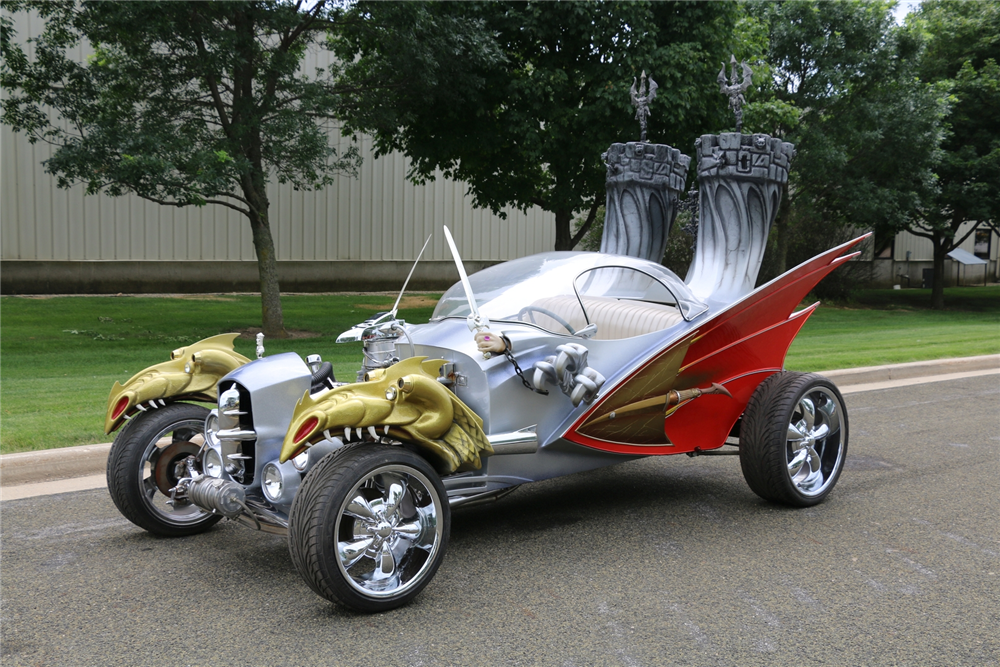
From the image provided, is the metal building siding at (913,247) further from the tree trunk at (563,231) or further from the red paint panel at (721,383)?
the red paint panel at (721,383)

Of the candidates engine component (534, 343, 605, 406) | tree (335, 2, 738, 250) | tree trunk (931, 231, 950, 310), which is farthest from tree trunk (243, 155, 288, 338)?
tree trunk (931, 231, 950, 310)

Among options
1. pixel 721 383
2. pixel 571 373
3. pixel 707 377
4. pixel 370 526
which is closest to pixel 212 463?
pixel 370 526

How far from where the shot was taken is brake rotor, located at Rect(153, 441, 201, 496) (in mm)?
4906

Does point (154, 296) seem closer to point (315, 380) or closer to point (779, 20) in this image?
point (779, 20)

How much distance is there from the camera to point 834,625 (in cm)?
384

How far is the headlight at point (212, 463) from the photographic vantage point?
4484 millimetres

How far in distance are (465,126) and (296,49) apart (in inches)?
140

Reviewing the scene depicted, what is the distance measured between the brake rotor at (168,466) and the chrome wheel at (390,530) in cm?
141

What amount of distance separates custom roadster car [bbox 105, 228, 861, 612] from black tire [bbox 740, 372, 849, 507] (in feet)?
0.04

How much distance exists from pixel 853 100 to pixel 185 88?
16.8 m

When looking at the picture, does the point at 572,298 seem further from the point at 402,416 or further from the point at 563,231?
the point at 563,231

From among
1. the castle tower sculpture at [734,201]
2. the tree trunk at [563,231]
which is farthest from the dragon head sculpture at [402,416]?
the tree trunk at [563,231]

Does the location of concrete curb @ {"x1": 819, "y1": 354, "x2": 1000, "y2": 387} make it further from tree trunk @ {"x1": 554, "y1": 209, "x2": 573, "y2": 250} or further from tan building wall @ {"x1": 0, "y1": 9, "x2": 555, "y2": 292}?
tan building wall @ {"x1": 0, "y1": 9, "x2": 555, "y2": 292}


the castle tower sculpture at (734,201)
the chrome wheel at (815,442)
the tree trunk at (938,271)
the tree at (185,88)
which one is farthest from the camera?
the tree trunk at (938,271)
